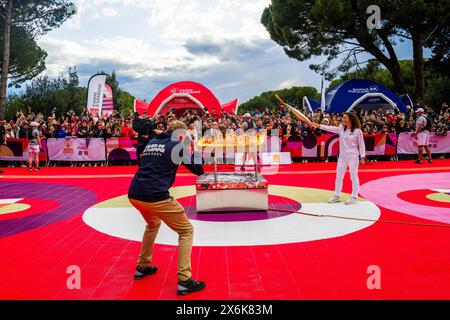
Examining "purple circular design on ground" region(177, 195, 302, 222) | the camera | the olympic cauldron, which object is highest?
the camera

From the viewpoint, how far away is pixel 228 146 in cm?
755

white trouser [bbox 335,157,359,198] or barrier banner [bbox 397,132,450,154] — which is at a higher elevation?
barrier banner [bbox 397,132,450,154]

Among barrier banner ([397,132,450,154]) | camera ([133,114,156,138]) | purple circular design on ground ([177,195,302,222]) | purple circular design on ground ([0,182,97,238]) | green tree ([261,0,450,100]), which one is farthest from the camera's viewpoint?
green tree ([261,0,450,100])

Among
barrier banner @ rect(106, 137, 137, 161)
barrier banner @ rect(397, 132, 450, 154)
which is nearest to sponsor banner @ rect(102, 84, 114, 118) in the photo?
barrier banner @ rect(106, 137, 137, 161)

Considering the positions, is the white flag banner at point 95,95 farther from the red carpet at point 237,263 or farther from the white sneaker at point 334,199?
the white sneaker at point 334,199

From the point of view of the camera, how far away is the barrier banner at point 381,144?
17250 mm

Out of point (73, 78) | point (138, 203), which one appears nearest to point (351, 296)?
point (138, 203)

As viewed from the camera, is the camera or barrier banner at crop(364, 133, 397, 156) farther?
barrier banner at crop(364, 133, 397, 156)

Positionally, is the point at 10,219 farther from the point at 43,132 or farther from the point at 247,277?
the point at 43,132

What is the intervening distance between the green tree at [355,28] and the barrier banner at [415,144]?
12.9 m

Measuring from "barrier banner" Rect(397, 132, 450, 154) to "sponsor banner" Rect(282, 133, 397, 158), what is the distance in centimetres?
60

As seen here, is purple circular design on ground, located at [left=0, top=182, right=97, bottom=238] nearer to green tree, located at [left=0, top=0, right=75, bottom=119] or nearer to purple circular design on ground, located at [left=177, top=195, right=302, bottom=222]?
purple circular design on ground, located at [left=177, top=195, right=302, bottom=222]

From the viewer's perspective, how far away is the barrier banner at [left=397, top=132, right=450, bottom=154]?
17.6 metres
